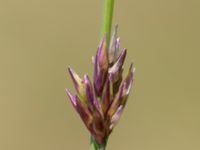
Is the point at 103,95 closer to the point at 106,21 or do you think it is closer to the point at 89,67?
the point at 106,21

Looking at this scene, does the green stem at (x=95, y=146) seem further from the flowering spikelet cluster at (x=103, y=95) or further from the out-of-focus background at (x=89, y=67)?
the out-of-focus background at (x=89, y=67)

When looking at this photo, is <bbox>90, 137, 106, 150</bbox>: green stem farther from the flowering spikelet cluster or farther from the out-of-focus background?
the out-of-focus background

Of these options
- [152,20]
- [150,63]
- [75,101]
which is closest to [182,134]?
[150,63]

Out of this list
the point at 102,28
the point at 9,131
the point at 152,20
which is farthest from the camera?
the point at 152,20

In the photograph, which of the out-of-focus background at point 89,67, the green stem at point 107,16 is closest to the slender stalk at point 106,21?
the green stem at point 107,16

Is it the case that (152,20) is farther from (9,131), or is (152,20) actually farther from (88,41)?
(9,131)

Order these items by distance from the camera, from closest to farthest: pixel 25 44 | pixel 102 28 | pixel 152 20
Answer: pixel 102 28, pixel 25 44, pixel 152 20

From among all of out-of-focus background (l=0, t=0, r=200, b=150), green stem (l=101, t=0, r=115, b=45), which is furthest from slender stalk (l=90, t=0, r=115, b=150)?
out-of-focus background (l=0, t=0, r=200, b=150)

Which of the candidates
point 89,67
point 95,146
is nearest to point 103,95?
point 95,146
